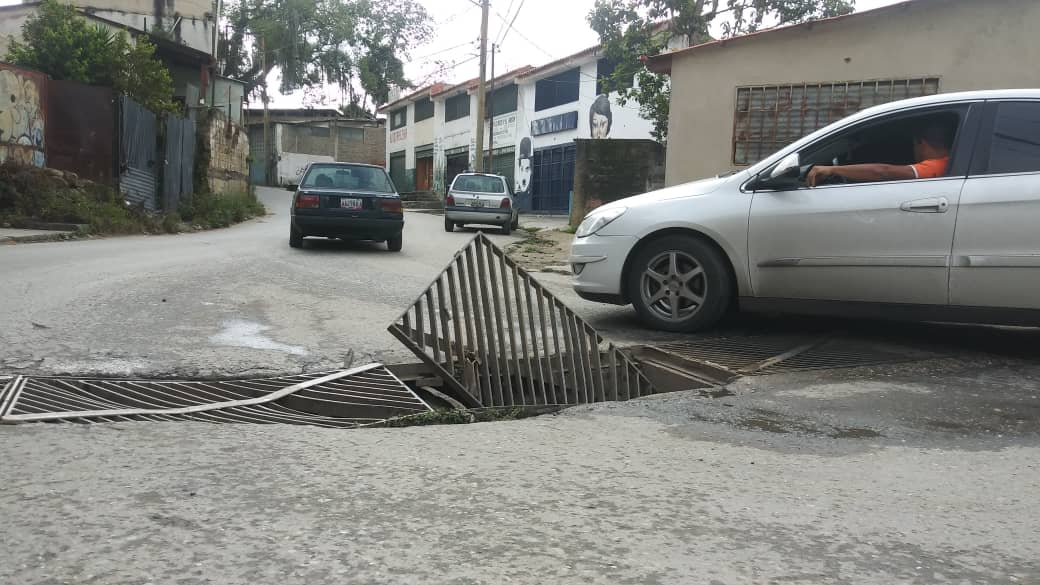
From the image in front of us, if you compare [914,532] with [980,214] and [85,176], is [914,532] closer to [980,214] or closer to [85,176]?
[980,214]

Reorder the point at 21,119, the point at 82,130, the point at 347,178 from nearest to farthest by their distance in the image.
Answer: the point at 347,178 < the point at 21,119 < the point at 82,130

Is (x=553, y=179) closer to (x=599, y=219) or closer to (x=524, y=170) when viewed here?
(x=524, y=170)

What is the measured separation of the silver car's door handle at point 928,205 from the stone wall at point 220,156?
61.0 ft

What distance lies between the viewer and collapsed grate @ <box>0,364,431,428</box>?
336cm

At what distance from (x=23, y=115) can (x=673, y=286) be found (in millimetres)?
14000

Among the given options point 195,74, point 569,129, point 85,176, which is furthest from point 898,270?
point 195,74

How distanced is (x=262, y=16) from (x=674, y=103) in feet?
134

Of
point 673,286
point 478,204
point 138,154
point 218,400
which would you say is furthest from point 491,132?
point 218,400

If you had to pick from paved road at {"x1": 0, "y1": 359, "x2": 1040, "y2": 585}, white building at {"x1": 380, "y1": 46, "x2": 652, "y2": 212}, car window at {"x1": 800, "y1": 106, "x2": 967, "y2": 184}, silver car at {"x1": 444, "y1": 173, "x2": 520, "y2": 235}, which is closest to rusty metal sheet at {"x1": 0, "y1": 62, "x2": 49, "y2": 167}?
silver car at {"x1": 444, "y1": 173, "x2": 520, "y2": 235}

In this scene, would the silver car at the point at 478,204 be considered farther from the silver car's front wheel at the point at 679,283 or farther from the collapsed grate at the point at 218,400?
the collapsed grate at the point at 218,400

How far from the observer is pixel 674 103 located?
1305cm

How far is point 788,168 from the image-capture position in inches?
206

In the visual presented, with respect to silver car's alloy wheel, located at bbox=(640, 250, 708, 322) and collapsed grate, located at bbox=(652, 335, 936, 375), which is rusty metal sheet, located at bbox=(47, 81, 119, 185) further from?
collapsed grate, located at bbox=(652, 335, 936, 375)

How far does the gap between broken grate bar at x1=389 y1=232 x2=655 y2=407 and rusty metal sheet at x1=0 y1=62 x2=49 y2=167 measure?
13314mm
